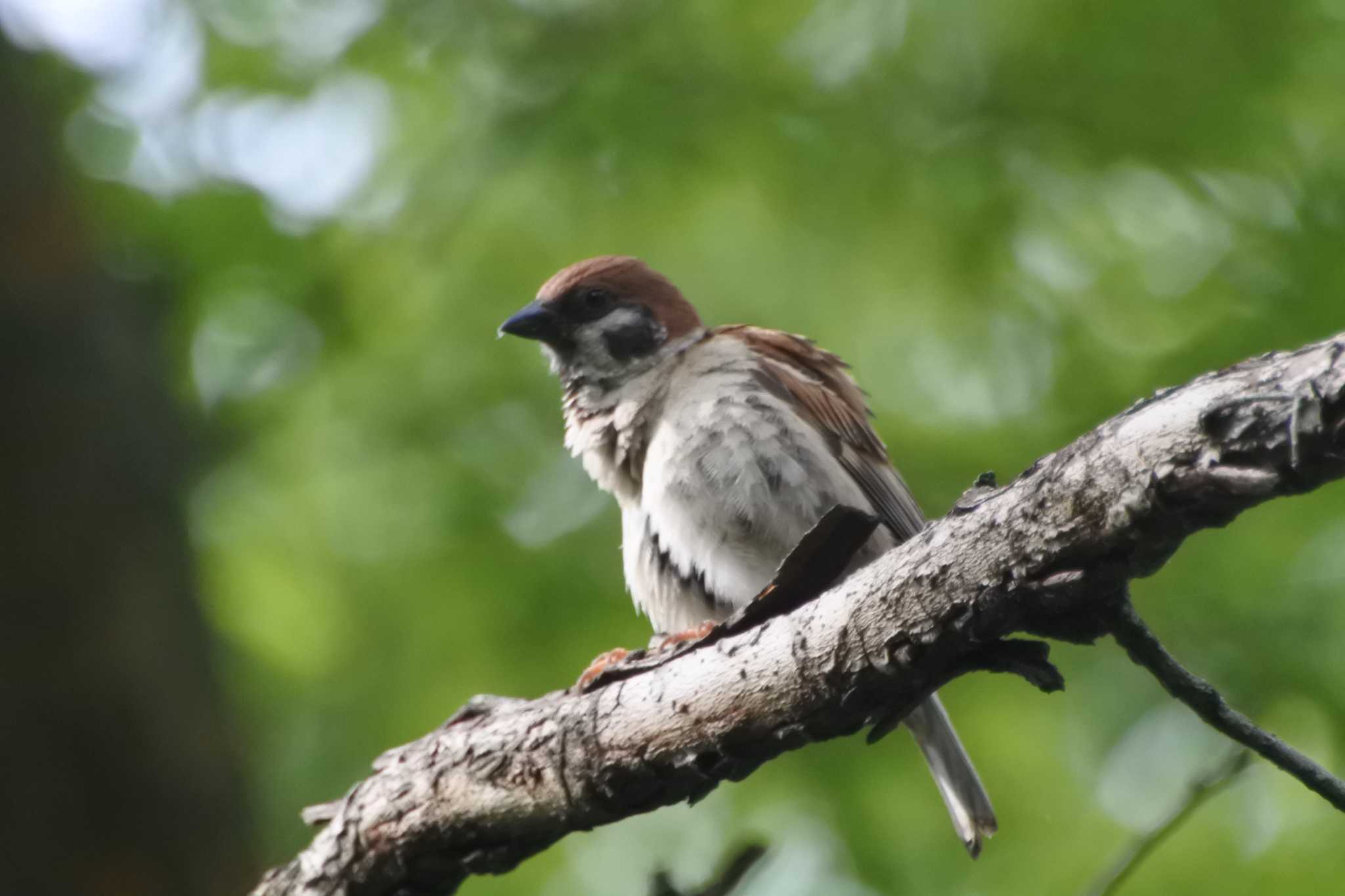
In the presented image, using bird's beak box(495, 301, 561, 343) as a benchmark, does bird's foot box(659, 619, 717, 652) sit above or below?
below

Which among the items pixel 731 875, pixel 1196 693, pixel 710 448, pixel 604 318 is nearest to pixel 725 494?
pixel 710 448

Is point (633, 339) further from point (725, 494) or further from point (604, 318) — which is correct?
point (725, 494)

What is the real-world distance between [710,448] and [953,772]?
1288mm

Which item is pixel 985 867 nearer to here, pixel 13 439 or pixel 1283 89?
pixel 1283 89

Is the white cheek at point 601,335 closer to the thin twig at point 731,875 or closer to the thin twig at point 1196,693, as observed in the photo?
the thin twig at point 731,875

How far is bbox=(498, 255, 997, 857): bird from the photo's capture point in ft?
13.4

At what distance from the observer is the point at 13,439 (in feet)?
10.9

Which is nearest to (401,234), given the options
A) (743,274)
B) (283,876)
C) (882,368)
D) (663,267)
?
(663,267)

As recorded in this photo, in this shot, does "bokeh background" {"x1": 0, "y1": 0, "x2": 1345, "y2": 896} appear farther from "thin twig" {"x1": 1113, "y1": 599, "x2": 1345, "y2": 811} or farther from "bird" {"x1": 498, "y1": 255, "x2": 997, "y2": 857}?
"thin twig" {"x1": 1113, "y1": 599, "x2": 1345, "y2": 811}

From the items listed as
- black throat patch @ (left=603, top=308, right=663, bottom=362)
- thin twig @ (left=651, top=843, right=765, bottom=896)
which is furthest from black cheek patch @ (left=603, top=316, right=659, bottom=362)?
thin twig @ (left=651, top=843, right=765, bottom=896)

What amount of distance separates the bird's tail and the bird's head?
162cm

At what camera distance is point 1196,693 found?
2.01m

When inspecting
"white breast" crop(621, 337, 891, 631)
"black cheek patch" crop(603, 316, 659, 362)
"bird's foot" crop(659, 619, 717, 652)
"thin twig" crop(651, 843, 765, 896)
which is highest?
"black cheek patch" crop(603, 316, 659, 362)

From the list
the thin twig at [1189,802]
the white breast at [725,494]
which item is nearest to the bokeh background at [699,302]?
the white breast at [725,494]
